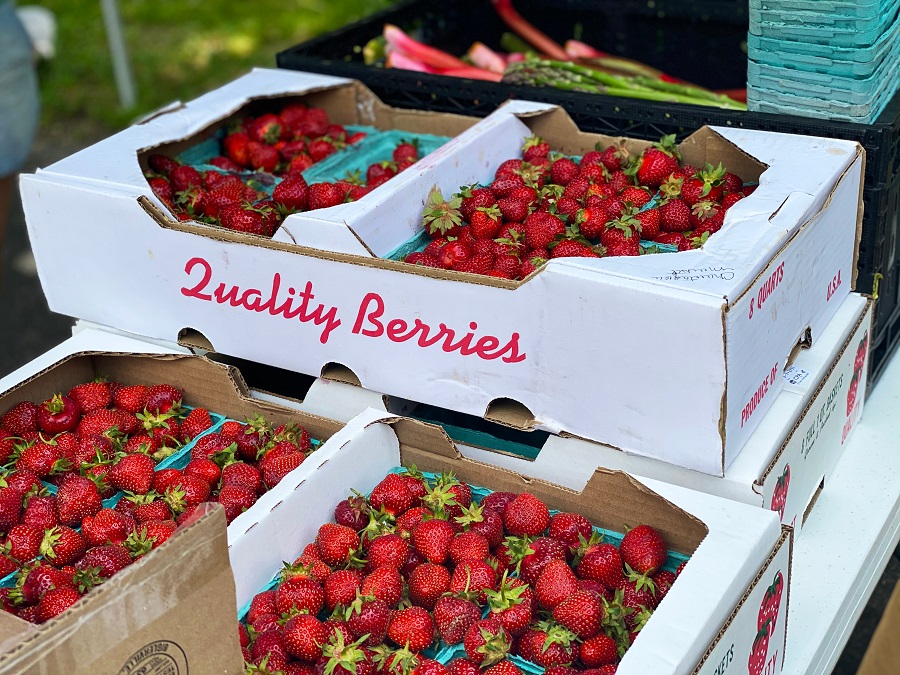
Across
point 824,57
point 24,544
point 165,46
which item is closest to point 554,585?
point 24,544

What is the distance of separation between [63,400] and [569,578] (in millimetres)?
1049

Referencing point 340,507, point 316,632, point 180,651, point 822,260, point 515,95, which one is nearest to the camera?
point 180,651

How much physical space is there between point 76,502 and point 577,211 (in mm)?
1019

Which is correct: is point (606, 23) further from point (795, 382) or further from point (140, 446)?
point (140, 446)

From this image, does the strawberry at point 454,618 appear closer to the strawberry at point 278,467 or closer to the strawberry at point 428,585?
the strawberry at point 428,585

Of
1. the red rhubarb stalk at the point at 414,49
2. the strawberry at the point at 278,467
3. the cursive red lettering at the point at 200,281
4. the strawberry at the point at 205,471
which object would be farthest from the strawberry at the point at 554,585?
the red rhubarb stalk at the point at 414,49

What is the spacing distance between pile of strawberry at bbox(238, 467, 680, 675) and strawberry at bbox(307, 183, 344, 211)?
644mm

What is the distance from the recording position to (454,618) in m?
1.50

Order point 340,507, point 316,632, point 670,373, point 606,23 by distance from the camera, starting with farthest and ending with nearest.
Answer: point 606,23, point 340,507, point 670,373, point 316,632

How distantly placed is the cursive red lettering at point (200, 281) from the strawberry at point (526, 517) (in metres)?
0.72

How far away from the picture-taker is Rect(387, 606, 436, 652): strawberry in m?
1.48

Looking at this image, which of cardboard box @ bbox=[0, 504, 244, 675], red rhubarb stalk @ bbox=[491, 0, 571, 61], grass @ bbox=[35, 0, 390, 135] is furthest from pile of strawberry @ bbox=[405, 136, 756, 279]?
grass @ bbox=[35, 0, 390, 135]

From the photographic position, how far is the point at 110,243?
2.08 metres

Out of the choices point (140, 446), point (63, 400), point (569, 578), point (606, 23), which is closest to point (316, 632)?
point (569, 578)
